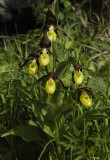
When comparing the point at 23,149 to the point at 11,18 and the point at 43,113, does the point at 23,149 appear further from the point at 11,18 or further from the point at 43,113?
the point at 11,18

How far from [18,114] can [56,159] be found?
497 millimetres

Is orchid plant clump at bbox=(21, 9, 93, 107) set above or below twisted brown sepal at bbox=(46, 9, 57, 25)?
below

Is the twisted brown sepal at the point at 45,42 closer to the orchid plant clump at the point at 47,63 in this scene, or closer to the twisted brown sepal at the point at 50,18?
the orchid plant clump at the point at 47,63

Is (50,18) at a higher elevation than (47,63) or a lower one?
higher

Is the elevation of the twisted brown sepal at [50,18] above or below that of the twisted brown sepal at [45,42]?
above


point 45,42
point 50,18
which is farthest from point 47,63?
point 50,18

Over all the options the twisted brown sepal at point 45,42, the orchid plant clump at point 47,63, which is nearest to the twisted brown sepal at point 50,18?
the orchid plant clump at point 47,63

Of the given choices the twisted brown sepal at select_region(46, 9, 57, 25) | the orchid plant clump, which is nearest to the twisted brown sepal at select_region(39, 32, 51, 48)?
the orchid plant clump

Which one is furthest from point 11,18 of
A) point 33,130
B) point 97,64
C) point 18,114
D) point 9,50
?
point 33,130

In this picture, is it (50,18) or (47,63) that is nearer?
(47,63)

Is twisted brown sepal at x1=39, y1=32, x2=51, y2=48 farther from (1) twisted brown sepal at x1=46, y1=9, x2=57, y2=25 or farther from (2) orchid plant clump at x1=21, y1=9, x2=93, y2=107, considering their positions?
(1) twisted brown sepal at x1=46, y1=9, x2=57, y2=25

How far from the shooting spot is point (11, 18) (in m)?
3.85

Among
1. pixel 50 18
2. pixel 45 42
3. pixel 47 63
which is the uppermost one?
pixel 50 18

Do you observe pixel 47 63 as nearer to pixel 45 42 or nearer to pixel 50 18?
pixel 45 42
